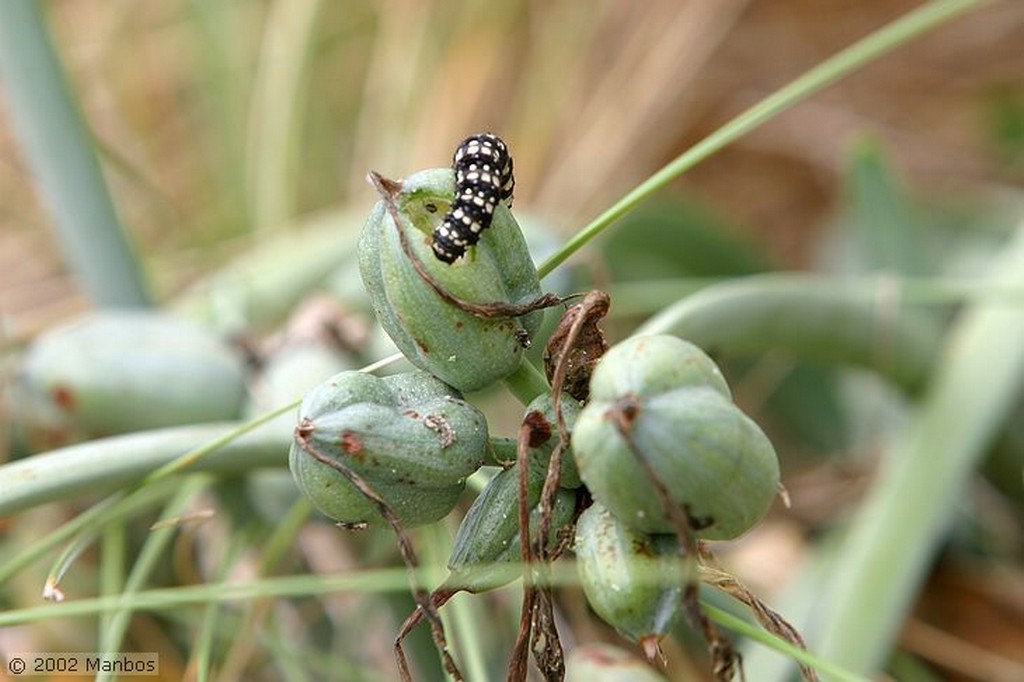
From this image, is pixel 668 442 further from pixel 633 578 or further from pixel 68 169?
pixel 68 169

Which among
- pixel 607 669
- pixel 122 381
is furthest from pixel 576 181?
pixel 607 669

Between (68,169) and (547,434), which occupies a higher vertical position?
(68,169)

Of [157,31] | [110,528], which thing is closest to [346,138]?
[157,31]

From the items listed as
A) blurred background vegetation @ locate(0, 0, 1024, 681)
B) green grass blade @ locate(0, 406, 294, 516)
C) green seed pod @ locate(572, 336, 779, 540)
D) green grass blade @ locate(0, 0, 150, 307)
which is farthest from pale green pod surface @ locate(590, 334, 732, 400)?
green grass blade @ locate(0, 0, 150, 307)

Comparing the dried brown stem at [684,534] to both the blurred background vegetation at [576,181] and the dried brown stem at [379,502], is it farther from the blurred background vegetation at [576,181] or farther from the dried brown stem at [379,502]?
the blurred background vegetation at [576,181]

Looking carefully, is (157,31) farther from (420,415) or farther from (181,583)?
(420,415)

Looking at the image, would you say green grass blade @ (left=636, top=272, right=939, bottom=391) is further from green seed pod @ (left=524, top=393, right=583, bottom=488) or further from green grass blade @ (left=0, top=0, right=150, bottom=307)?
green grass blade @ (left=0, top=0, right=150, bottom=307)

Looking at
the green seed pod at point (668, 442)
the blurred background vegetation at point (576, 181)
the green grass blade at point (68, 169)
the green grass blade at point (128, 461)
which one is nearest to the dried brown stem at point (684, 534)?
the green seed pod at point (668, 442)
